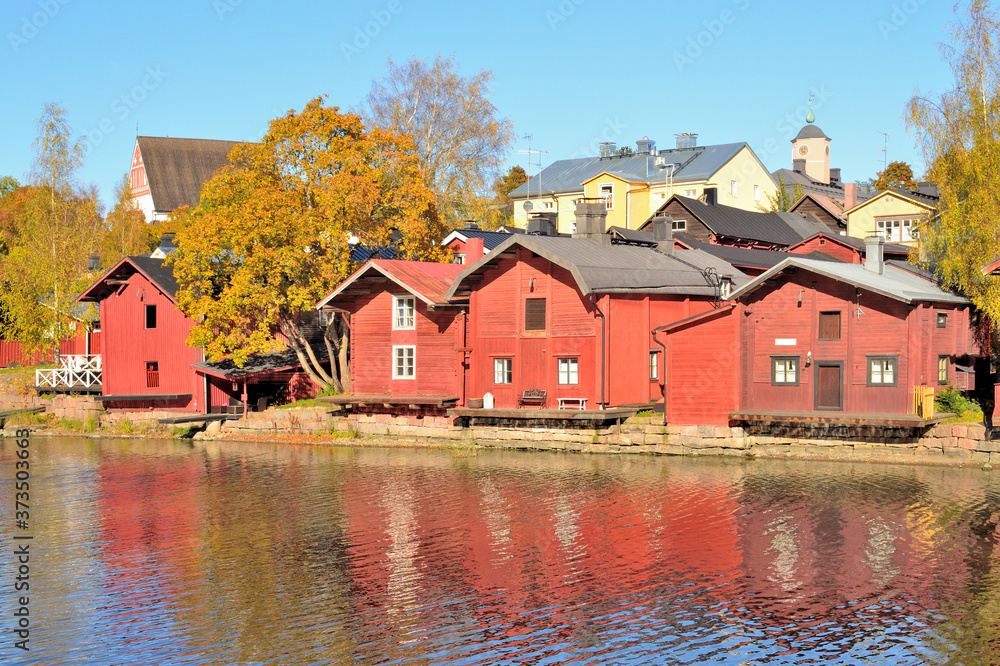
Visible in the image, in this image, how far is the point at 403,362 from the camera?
150 feet

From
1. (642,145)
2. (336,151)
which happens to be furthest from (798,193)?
(336,151)

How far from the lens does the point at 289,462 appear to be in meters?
40.4

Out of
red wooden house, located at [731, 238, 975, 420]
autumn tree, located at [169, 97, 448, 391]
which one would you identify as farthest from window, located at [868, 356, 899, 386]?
autumn tree, located at [169, 97, 448, 391]

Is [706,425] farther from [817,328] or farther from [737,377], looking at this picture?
[817,328]

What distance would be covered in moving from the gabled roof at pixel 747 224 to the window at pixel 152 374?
31.3 metres

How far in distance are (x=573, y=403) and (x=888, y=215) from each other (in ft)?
107

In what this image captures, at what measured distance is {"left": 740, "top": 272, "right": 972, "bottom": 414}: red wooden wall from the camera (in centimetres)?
3562

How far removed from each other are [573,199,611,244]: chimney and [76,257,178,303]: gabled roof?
66.8 ft

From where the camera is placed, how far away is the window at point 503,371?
138 feet

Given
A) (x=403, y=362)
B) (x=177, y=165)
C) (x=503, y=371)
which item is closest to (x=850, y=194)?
(x=503, y=371)

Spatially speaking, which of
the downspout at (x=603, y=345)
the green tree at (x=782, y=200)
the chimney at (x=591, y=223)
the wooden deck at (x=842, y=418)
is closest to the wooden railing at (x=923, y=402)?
the wooden deck at (x=842, y=418)

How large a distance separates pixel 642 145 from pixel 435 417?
2247 inches

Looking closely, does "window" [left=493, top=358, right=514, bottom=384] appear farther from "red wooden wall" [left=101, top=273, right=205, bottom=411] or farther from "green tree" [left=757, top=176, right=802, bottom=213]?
"green tree" [left=757, top=176, right=802, bottom=213]

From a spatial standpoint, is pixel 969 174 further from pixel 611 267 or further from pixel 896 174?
pixel 896 174
